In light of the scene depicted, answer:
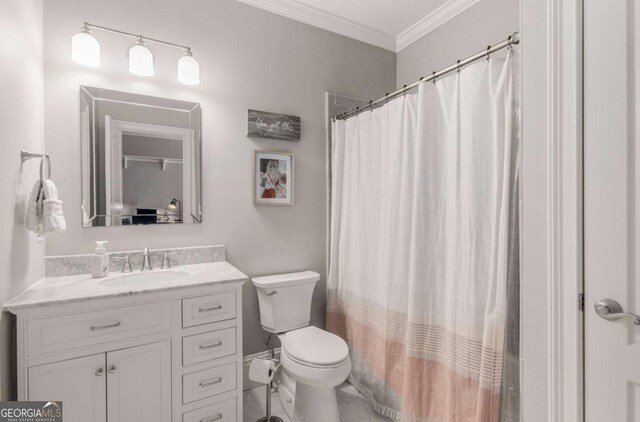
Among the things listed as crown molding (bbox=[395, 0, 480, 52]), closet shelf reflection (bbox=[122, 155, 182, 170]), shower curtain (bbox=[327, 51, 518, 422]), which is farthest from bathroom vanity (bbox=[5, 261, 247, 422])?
crown molding (bbox=[395, 0, 480, 52])

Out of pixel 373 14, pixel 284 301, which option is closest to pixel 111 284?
pixel 284 301

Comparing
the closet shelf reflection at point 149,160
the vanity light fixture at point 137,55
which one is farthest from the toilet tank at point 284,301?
the vanity light fixture at point 137,55

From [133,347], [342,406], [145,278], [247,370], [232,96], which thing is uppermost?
[232,96]

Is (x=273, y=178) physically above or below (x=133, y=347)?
above

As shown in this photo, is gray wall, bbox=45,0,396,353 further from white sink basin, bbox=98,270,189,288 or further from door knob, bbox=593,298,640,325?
door knob, bbox=593,298,640,325

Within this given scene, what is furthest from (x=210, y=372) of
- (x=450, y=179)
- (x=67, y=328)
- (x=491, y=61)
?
(x=491, y=61)

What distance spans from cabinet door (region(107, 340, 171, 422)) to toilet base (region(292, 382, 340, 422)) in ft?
2.25

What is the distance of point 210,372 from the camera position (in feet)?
5.08

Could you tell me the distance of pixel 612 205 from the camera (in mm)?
965

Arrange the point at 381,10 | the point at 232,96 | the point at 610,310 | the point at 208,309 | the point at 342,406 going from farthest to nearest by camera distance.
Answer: the point at 381,10, the point at 232,96, the point at 342,406, the point at 208,309, the point at 610,310

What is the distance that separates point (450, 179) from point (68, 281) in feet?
6.47

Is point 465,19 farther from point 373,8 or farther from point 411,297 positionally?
point 411,297

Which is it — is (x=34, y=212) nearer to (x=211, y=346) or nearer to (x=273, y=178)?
(x=211, y=346)

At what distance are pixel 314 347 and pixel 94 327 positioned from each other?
106cm
